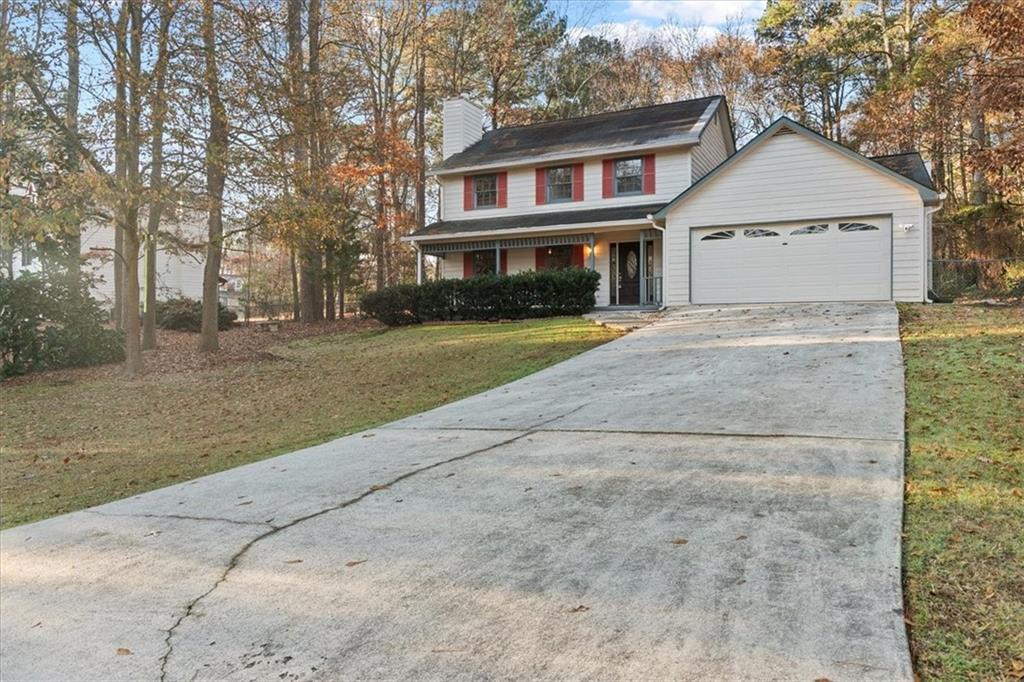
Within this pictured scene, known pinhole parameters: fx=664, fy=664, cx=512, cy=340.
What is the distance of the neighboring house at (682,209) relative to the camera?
50.3 ft

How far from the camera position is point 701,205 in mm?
16891

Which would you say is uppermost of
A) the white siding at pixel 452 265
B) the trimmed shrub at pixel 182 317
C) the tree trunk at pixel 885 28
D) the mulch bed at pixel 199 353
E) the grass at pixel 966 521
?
the tree trunk at pixel 885 28

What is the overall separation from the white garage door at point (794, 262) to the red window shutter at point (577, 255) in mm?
4465

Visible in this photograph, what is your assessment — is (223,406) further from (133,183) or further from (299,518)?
(299,518)

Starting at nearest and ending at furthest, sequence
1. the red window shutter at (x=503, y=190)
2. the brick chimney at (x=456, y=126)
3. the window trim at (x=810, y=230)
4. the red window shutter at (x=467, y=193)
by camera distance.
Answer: the window trim at (x=810, y=230) < the red window shutter at (x=503, y=190) < the red window shutter at (x=467, y=193) < the brick chimney at (x=456, y=126)

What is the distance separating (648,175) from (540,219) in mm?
3514

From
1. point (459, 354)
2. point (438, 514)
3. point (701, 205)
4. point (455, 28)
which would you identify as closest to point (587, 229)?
point (701, 205)

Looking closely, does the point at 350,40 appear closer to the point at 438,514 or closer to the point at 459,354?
the point at 459,354

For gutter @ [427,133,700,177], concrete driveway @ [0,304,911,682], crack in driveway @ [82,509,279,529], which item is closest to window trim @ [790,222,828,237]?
gutter @ [427,133,700,177]

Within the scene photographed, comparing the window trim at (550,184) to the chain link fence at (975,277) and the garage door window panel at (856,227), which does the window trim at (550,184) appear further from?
the chain link fence at (975,277)

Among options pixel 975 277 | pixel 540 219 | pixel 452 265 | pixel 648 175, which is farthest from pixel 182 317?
pixel 975 277

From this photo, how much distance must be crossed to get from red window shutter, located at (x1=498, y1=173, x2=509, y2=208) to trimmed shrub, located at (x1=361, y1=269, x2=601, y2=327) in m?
4.33

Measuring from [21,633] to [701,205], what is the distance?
16174 mm

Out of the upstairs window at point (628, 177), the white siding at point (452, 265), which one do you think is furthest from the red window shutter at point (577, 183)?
the white siding at point (452, 265)
